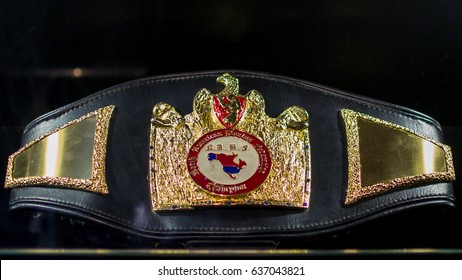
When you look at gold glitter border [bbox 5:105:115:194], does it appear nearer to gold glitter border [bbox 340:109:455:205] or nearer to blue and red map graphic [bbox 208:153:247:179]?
blue and red map graphic [bbox 208:153:247:179]

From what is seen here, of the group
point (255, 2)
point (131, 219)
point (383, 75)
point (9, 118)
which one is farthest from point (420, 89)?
point (9, 118)

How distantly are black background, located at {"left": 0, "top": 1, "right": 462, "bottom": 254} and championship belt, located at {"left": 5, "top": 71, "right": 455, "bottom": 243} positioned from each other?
2.4 inches

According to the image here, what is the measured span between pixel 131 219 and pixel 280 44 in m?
0.33

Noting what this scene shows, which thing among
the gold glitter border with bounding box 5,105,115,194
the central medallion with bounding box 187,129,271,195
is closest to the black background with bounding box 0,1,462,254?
the gold glitter border with bounding box 5,105,115,194

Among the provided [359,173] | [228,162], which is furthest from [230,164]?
[359,173]

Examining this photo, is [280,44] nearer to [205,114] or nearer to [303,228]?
[205,114]

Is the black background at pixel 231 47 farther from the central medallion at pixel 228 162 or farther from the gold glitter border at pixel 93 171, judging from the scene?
the central medallion at pixel 228 162

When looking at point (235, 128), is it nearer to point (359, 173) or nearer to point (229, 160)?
point (229, 160)

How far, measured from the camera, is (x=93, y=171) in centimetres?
77

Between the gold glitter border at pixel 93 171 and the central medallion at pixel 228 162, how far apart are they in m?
0.11

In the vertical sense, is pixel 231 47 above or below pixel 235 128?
above

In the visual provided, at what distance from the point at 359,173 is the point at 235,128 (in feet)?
0.53

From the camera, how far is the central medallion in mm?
746

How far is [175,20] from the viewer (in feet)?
2.81
